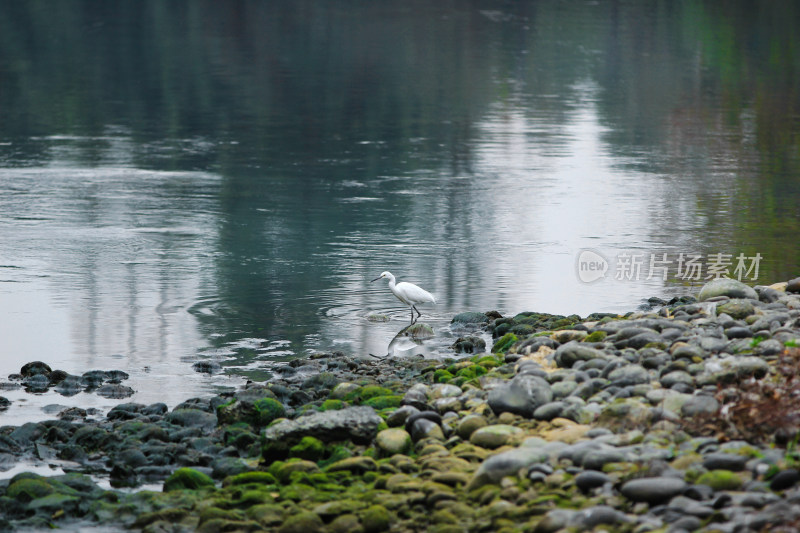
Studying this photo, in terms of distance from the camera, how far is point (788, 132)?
26828 mm

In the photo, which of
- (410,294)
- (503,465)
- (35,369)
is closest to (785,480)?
(503,465)

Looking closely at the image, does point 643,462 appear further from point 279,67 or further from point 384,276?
point 279,67

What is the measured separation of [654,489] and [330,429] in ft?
8.90

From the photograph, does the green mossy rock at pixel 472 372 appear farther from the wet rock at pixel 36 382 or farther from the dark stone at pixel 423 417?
the wet rock at pixel 36 382

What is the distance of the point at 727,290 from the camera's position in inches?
436

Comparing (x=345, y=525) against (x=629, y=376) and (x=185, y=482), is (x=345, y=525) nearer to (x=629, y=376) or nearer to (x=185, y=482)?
(x=185, y=482)

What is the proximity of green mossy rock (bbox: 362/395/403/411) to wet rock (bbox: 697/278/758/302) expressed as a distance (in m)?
3.53

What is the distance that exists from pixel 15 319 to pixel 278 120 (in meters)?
16.1

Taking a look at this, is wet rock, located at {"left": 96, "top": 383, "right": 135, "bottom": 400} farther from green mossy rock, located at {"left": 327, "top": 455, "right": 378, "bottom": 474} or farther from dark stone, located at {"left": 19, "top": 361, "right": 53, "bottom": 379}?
green mossy rock, located at {"left": 327, "top": 455, "right": 378, "bottom": 474}

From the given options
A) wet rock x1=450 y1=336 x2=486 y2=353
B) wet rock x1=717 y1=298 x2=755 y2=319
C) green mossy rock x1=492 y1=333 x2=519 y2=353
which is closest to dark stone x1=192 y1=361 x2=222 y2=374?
wet rock x1=450 y1=336 x2=486 y2=353

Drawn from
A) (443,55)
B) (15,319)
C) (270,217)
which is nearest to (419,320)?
(15,319)

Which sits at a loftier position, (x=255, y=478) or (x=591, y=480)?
(x=591, y=480)

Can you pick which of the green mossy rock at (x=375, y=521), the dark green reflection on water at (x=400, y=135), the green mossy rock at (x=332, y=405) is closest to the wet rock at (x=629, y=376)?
the green mossy rock at (x=332, y=405)

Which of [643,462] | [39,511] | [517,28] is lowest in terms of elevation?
[39,511]
